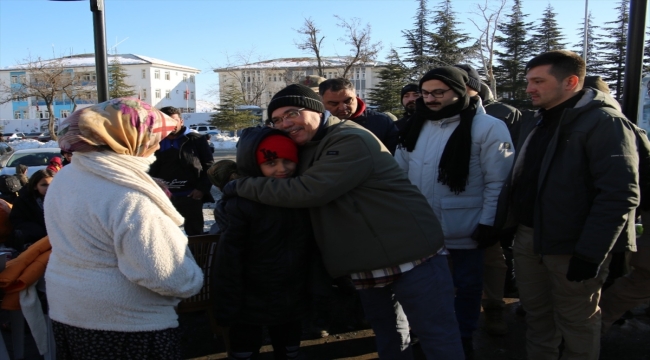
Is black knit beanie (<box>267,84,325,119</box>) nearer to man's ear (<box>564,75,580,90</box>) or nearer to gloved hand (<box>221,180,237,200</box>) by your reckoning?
gloved hand (<box>221,180,237,200</box>)

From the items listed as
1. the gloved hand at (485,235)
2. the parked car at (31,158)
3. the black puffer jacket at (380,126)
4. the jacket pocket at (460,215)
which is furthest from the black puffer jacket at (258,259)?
the parked car at (31,158)

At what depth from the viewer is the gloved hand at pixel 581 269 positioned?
2430 mm

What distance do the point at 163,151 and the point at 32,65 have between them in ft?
114

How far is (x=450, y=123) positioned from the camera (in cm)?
312

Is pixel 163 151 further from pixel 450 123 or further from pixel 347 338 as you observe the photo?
pixel 450 123

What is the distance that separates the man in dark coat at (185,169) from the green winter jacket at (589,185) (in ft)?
12.1

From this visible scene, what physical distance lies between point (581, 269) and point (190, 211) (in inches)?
160

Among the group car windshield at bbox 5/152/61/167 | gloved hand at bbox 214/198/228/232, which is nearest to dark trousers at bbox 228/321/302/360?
gloved hand at bbox 214/198/228/232

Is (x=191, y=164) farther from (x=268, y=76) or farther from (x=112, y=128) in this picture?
(x=268, y=76)

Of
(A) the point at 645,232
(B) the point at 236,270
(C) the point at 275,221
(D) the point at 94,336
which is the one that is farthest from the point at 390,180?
(A) the point at 645,232

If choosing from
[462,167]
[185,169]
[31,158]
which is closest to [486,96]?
[462,167]

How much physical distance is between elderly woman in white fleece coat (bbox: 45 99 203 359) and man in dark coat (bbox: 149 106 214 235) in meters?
3.31

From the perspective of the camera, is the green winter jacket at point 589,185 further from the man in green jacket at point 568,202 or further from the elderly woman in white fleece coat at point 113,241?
the elderly woman in white fleece coat at point 113,241

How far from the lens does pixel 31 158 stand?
537 inches
